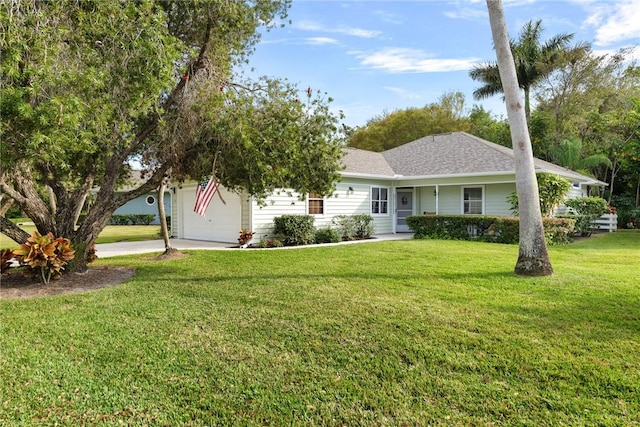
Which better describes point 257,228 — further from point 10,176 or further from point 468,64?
point 468,64

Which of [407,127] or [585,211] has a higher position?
[407,127]

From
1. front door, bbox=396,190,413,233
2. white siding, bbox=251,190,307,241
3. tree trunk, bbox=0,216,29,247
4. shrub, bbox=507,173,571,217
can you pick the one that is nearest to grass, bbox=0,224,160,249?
white siding, bbox=251,190,307,241

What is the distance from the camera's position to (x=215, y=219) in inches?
608

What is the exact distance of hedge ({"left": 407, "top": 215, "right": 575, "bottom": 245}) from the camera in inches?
526

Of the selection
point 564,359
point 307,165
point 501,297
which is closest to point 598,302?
point 501,297

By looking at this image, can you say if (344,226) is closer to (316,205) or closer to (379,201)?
(316,205)

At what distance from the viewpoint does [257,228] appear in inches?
545

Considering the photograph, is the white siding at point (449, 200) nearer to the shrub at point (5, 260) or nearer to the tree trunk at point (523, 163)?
the tree trunk at point (523, 163)

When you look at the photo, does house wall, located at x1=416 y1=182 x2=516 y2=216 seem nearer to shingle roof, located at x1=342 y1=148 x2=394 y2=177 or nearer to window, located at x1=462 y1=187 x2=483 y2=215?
window, located at x1=462 y1=187 x2=483 y2=215

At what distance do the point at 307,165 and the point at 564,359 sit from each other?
5349mm

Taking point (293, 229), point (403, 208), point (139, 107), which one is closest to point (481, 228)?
point (403, 208)

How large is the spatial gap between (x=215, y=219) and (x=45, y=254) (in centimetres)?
880

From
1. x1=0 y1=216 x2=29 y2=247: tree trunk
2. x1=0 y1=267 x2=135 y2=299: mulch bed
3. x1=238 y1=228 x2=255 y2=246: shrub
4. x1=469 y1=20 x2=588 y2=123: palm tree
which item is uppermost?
x1=469 y1=20 x2=588 y2=123: palm tree

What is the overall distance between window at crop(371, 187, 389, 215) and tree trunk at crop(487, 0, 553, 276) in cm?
1016
